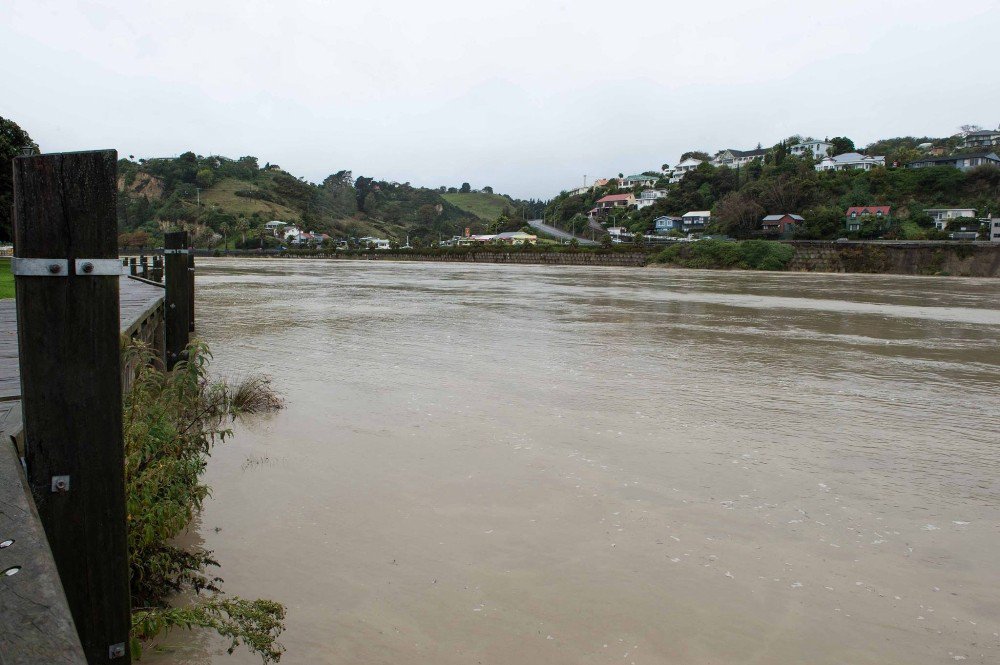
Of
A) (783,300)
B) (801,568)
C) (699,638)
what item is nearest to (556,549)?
(699,638)

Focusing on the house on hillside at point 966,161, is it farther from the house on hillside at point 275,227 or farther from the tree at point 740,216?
the house on hillside at point 275,227

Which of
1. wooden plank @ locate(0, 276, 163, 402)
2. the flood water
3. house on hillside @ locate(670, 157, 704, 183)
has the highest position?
house on hillside @ locate(670, 157, 704, 183)

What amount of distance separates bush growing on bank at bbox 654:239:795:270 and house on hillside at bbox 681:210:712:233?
2448 cm

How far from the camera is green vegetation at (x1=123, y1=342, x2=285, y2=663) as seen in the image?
3369 millimetres

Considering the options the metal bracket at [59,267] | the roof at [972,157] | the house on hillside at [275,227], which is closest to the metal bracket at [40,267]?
the metal bracket at [59,267]

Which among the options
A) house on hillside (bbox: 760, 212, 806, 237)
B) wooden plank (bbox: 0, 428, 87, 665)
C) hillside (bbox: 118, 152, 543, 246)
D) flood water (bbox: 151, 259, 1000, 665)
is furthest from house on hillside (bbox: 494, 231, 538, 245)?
wooden plank (bbox: 0, 428, 87, 665)

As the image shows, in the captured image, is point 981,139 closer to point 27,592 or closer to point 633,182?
point 633,182

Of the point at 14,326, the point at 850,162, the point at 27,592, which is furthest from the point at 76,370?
the point at 850,162

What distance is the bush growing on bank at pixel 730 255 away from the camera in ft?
210

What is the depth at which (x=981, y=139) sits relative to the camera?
12800 centimetres

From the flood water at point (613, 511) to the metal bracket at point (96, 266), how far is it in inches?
85.6

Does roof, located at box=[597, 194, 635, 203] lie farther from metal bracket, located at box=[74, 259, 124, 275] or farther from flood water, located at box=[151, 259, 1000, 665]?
metal bracket, located at box=[74, 259, 124, 275]

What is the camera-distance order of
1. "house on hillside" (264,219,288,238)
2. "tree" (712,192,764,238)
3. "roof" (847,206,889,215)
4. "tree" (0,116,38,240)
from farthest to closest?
"house on hillside" (264,219,288,238)
"tree" (712,192,764,238)
"roof" (847,206,889,215)
"tree" (0,116,38,240)

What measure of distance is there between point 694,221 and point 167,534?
9742 cm
